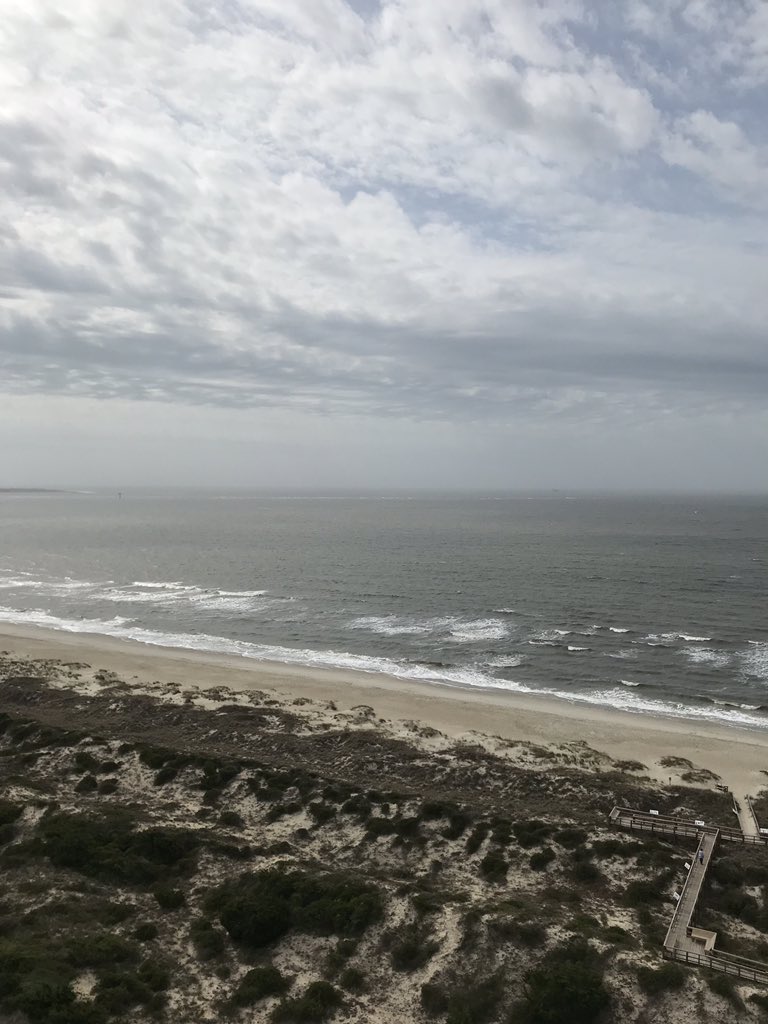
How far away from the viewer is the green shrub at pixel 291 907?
20.4 m

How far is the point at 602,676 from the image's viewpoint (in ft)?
174

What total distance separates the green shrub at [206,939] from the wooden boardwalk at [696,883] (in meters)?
13.5

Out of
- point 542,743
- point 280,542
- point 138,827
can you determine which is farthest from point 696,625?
point 280,542

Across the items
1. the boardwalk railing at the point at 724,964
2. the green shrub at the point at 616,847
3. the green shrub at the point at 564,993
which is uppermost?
the green shrub at the point at 564,993

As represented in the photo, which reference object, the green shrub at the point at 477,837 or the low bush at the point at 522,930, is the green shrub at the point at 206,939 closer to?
the low bush at the point at 522,930

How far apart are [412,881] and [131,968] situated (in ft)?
32.4

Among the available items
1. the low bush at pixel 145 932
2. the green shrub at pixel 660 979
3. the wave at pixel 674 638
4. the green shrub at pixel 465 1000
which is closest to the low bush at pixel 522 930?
the green shrub at pixel 465 1000

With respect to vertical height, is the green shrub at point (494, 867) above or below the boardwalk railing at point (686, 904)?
below

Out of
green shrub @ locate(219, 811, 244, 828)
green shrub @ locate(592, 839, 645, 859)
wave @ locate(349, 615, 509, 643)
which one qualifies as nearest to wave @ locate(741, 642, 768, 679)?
wave @ locate(349, 615, 509, 643)

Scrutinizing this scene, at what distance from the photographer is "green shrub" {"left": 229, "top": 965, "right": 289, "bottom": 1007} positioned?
1797 centimetres

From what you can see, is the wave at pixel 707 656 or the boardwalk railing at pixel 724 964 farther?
the wave at pixel 707 656

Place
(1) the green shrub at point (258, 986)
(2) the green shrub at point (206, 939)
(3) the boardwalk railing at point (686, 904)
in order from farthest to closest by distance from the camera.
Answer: (3) the boardwalk railing at point (686, 904) → (2) the green shrub at point (206, 939) → (1) the green shrub at point (258, 986)

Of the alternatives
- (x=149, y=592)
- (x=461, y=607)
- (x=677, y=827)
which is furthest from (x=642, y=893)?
(x=149, y=592)

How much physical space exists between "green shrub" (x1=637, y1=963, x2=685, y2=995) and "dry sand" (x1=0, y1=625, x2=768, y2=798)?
1759cm
